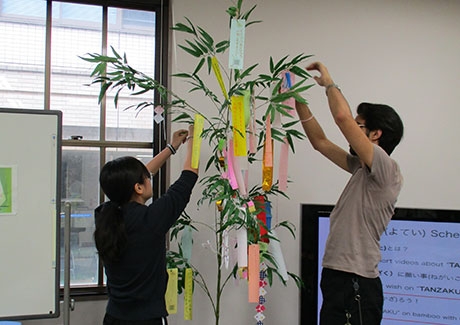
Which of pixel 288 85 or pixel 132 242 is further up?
pixel 288 85

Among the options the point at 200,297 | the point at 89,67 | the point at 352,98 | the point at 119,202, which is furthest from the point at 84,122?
the point at 352,98

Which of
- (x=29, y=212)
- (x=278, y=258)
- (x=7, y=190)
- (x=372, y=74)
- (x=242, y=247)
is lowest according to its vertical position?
(x=278, y=258)

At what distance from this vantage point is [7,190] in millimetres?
1757

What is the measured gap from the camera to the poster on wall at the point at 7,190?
1750 millimetres

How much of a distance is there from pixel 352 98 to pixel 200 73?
0.99 m

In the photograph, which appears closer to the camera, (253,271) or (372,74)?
(253,271)

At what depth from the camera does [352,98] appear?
245 cm

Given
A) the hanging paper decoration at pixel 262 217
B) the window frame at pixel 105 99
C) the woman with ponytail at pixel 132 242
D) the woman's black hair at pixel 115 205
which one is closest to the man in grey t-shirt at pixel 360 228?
the hanging paper decoration at pixel 262 217

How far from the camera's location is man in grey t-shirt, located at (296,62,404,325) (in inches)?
55.4

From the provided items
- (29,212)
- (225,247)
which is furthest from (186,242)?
(29,212)

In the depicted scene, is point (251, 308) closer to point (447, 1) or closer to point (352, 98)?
point (352, 98)

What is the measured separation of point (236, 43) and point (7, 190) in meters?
1.24

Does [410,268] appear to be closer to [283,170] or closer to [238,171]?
[283,170]

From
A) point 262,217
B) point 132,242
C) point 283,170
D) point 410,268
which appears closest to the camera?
point 132,242
